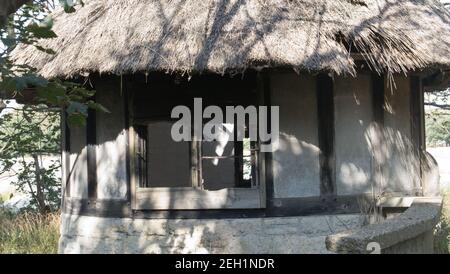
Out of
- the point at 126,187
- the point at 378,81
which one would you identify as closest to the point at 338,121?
the point at 378,81

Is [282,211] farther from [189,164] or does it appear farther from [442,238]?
[442,238]

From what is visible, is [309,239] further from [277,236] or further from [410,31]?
[410,31]

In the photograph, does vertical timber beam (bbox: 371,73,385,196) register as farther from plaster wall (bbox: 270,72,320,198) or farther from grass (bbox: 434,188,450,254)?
grass (bbox: 434,188,450,254)

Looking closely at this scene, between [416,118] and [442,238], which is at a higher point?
[416,118]

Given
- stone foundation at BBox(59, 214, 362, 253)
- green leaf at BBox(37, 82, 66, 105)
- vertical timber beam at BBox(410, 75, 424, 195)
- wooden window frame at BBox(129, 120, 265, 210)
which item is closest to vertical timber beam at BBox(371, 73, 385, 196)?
stone foundation at BBox(59, 214, 362, 253)

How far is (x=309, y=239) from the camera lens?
5703 mm

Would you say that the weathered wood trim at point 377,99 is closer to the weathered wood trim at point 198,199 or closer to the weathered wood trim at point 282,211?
the weathered wood trim at point 282,211

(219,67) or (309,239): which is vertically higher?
(219,67)

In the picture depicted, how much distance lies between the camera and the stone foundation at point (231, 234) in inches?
224

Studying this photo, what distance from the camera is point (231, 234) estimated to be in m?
5.71

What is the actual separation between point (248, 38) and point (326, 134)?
1404 millimetres

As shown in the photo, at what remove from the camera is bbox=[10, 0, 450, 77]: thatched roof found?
506 centimetres

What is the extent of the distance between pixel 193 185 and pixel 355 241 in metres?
2.65

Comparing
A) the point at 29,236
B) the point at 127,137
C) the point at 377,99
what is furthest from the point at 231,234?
the point at 29,236
